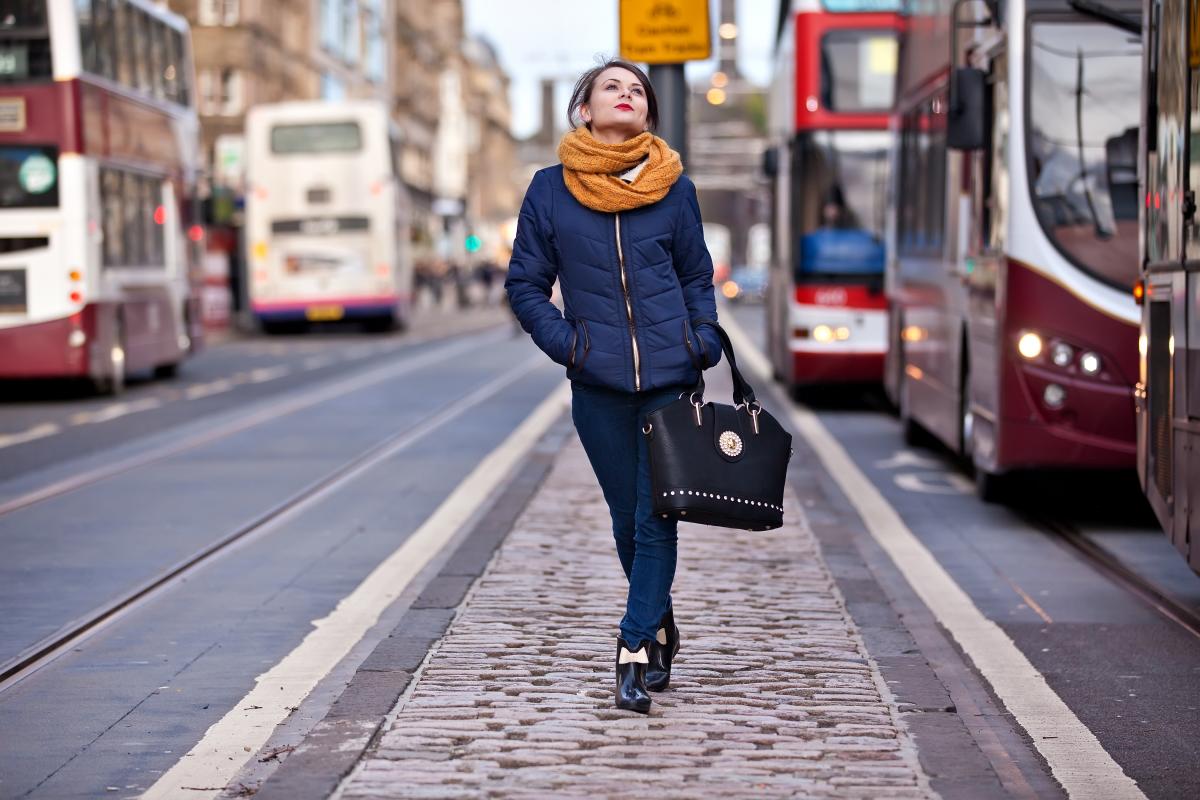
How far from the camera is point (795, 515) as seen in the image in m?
11.2

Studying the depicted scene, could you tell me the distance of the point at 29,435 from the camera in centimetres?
1814

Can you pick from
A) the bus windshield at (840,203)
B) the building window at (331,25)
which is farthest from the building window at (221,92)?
the bus windshield at (840,203)

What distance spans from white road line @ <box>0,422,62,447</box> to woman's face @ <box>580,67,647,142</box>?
→ 39.6ft

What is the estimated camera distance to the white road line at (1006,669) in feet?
18.2

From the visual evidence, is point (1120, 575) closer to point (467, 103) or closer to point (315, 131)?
point (315, 131)

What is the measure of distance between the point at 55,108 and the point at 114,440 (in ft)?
19.2

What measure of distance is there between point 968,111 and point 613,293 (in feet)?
20.5

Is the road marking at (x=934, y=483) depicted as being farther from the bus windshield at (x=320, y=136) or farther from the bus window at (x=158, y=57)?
the bus windshield at (x=320, y=136)

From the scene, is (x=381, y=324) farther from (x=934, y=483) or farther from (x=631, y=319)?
(x=631, y=319)

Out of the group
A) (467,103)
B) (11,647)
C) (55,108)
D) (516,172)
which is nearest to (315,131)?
(55,108)

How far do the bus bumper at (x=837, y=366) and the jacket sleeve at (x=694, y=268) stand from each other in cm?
1441

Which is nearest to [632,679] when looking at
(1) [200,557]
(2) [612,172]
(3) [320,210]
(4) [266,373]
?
(2) [612,172]

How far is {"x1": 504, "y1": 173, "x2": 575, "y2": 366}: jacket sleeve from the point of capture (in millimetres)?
5926

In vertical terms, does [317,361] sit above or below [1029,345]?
below
